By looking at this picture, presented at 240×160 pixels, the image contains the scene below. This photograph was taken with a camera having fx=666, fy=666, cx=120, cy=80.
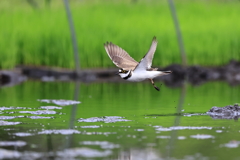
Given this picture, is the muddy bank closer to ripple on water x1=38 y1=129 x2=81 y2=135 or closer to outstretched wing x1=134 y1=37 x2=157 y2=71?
outstretched wing x1=134 y1=37 x2=157 y2=71

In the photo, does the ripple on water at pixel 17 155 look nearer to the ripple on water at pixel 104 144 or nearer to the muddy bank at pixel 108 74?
the ripple on water at pixel 104 144

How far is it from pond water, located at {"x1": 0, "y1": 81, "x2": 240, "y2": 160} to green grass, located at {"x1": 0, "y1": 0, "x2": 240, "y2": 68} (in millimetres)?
3937

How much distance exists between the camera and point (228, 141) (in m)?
6.08

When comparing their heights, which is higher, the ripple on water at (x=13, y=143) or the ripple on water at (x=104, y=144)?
the ripple on water at (x=13, y=143)

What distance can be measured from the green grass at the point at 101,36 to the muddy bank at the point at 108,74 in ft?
0.81

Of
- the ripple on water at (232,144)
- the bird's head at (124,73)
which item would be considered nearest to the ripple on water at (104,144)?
the ripple on water at (232,144)

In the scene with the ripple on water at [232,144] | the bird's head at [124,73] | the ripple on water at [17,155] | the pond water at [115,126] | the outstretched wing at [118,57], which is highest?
the outstretched wing at [118,57]

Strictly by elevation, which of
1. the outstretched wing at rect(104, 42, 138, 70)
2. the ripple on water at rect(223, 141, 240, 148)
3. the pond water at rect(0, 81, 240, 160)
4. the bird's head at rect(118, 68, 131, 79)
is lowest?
the ripple on water at rect(223, 141, 240, 148)

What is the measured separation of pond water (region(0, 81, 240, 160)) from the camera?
5590 millimetres

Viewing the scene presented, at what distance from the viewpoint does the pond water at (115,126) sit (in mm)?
5590

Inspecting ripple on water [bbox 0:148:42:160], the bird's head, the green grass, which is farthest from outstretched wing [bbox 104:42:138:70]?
the green grass

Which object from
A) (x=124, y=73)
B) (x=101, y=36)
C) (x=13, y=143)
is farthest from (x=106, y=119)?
(x=101, y=36)

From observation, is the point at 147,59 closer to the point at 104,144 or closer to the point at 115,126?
the point at 115,126

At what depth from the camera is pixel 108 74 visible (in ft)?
50.8
